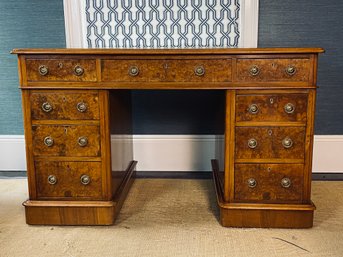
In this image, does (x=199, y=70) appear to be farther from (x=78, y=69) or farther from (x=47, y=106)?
(x=47, y=106)

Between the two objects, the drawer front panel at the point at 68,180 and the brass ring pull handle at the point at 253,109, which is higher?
the brass ring pull handle at the point at 253,109

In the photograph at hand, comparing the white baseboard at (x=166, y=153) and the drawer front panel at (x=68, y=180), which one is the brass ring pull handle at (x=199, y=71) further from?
the white baseboard at (x=166, y=153)

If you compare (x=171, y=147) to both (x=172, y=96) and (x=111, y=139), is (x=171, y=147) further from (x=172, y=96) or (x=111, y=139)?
(x=111, y=139)

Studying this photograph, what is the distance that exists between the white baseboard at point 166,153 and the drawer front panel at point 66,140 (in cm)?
72

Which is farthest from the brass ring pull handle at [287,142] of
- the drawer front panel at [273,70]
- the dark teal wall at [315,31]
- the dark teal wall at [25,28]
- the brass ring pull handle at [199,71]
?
the dark teal wall at [25,28]

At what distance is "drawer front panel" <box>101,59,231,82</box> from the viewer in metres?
1.45

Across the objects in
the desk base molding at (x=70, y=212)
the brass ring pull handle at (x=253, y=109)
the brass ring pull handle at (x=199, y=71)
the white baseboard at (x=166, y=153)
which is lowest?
the desk base molding at (x=70, y=212)

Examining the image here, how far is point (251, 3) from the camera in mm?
2018

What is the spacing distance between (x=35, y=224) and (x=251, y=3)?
5.58 ft

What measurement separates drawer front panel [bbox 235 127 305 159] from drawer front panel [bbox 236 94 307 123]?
4cm

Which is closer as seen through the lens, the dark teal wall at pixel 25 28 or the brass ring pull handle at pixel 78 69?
the brass ring pull handle at pixel 78 69

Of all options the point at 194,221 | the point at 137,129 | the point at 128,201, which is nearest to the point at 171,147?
the point at 137,129

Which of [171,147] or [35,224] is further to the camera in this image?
[171,147]

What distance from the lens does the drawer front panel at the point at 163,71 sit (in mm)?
1447
